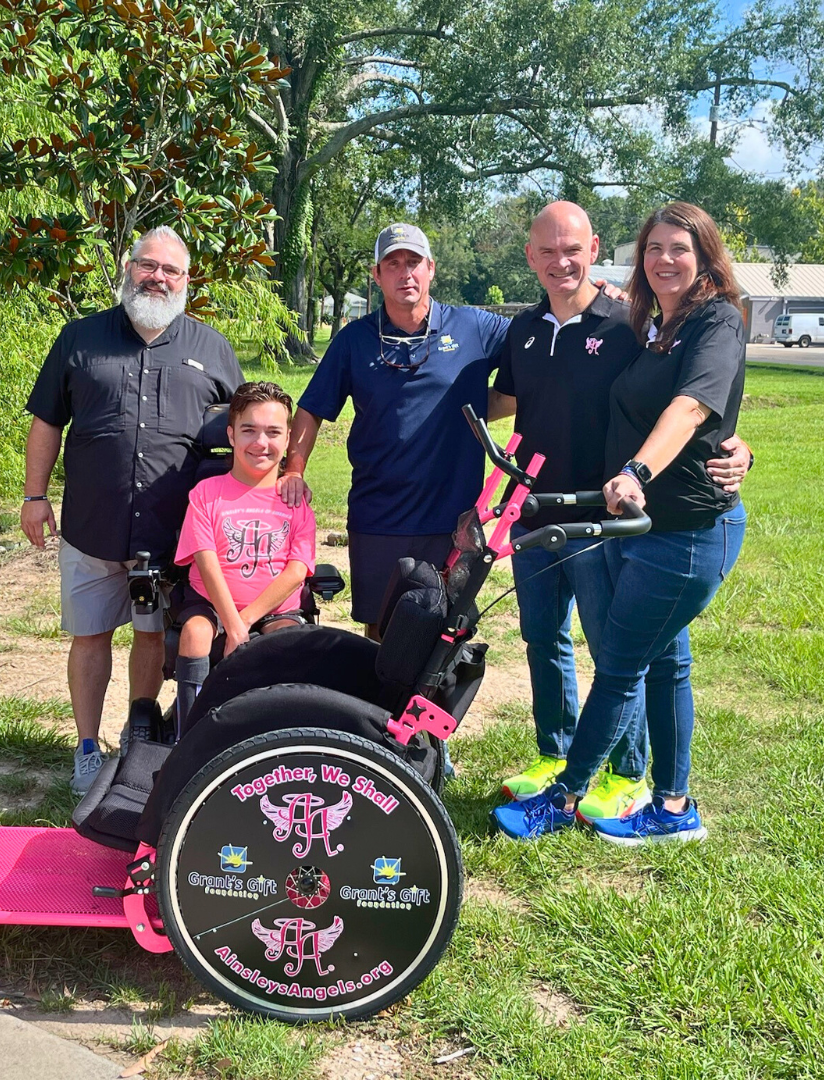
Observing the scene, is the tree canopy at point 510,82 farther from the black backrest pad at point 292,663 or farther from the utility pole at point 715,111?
the black backrest pad at point 292,663

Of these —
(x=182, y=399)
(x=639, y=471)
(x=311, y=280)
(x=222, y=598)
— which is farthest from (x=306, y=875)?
(x=311, y=280)

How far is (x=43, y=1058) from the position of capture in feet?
8.28

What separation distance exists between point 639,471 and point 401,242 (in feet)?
4.75

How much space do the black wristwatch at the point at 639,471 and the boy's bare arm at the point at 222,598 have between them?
4.88 ft

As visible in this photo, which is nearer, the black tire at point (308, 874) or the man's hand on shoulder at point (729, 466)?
the black tire at point (308, 874)

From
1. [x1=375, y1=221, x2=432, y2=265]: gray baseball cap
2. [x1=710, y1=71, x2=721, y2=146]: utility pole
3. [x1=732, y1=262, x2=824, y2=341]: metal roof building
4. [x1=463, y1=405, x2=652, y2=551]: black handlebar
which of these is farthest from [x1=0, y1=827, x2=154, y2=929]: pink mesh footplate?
[x1=732, y1=262, x2=824, y2=341]: metal roof building

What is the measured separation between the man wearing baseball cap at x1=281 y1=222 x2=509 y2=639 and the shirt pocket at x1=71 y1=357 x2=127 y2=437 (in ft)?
2.22

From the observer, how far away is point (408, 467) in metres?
3.92

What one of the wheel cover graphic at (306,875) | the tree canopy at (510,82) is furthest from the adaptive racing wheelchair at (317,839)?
the tree canopy at (510,82)

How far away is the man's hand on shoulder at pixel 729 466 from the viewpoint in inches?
126

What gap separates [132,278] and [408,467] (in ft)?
4.20

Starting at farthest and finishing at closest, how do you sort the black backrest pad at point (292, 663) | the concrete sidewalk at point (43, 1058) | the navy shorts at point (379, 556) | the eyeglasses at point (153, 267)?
the navy shorts at point (379, 556) < the eyeglasses at point (153, 267) < the black backrest pad at point (292, 663) < the concrete sidewalk at point (43, 1058)

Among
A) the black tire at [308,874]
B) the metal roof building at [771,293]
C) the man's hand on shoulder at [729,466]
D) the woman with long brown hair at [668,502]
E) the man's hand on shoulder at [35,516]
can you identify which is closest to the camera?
the black tire at [308,874]

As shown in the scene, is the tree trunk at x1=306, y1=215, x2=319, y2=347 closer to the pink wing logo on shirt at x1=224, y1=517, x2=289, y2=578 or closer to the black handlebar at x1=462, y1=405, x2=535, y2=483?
the pink wing logo on shirt at x1=224, y1=517, x2=289, y2=578
